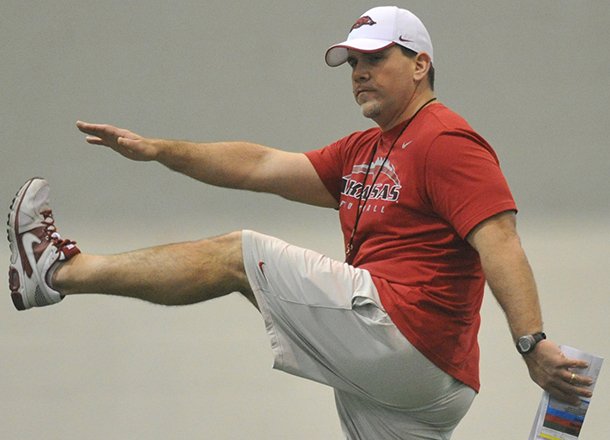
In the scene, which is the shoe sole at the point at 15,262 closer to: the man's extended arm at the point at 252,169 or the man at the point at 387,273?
the man at the point at 387,273

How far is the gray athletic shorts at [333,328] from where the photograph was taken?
8.72 ft

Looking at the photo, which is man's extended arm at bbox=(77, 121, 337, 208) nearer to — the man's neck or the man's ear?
the man's neck

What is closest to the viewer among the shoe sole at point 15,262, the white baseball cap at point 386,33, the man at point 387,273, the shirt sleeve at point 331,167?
the man at point 387,273

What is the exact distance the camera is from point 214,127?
4367 mm

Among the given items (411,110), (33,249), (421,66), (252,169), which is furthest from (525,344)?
(33,249)

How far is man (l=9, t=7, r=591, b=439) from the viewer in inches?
103

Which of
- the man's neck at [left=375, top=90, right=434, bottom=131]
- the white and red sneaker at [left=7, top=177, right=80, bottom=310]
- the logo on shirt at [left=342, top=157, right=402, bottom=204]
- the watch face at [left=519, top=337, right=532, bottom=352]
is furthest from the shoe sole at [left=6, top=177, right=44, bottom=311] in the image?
the watch face at [left=519, top=337, right=532, bottom=352]

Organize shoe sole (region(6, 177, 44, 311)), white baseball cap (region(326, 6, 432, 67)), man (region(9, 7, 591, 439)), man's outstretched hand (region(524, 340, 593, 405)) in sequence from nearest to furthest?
man's outstretched hand (region(524, 340, 593, 405))
man (region(9, 7, 591, 439))
shoe sole (region(6, 177, 44, 311))
white baseball cap (region(326, 6, 432, 67))

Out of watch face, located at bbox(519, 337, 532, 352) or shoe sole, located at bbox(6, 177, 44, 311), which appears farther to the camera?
shoe sole, located at bbox(6, 177, 44, 311)

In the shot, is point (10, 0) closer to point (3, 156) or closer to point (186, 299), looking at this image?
point (3, 156)

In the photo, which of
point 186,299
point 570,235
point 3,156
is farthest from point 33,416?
point 570,235

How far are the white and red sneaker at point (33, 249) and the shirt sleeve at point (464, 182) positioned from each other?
0.91 m

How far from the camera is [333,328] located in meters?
2.67

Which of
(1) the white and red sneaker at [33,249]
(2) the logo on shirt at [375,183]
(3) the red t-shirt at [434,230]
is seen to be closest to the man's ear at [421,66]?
(3) the red t-shirt at [434,230]
